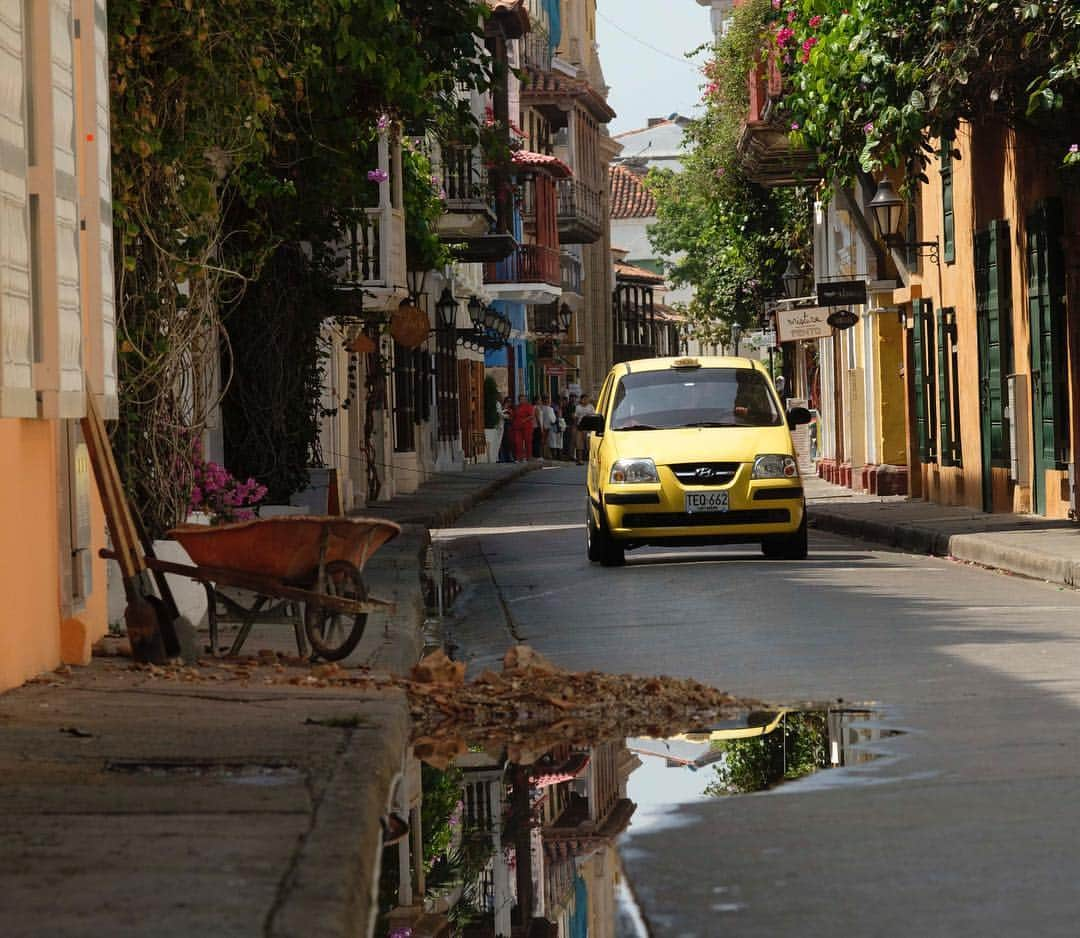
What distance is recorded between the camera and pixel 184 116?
15680 mm

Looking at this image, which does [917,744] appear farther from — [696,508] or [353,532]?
[696,508]

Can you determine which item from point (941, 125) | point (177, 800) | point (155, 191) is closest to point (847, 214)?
point (941, 125)

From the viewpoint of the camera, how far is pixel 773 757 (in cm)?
938

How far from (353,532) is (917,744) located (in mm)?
3859

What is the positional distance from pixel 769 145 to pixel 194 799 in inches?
1312

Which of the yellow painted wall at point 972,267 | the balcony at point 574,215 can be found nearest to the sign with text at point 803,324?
the yellow painted wall at point 972,267

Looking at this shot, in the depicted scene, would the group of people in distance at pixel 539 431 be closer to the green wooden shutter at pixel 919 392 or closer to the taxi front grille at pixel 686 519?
the green wooden shutter at pixel 919 392

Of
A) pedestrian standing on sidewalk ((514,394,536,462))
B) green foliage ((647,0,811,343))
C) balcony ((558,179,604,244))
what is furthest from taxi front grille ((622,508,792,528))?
balcony ((558,179,604,244))

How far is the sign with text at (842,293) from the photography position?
34.2 metres

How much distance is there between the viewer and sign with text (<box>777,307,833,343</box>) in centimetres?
3794

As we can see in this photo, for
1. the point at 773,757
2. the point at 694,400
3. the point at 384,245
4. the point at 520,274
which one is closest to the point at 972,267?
the point at 384,245

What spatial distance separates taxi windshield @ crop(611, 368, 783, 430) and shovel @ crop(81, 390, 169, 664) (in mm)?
11239

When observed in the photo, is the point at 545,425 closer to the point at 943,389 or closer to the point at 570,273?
the point at 570,273

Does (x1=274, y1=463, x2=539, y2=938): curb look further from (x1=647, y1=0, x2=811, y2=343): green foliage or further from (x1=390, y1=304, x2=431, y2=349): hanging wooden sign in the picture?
(x1=647, y1=0, x2=811, y2=343): green foliage
